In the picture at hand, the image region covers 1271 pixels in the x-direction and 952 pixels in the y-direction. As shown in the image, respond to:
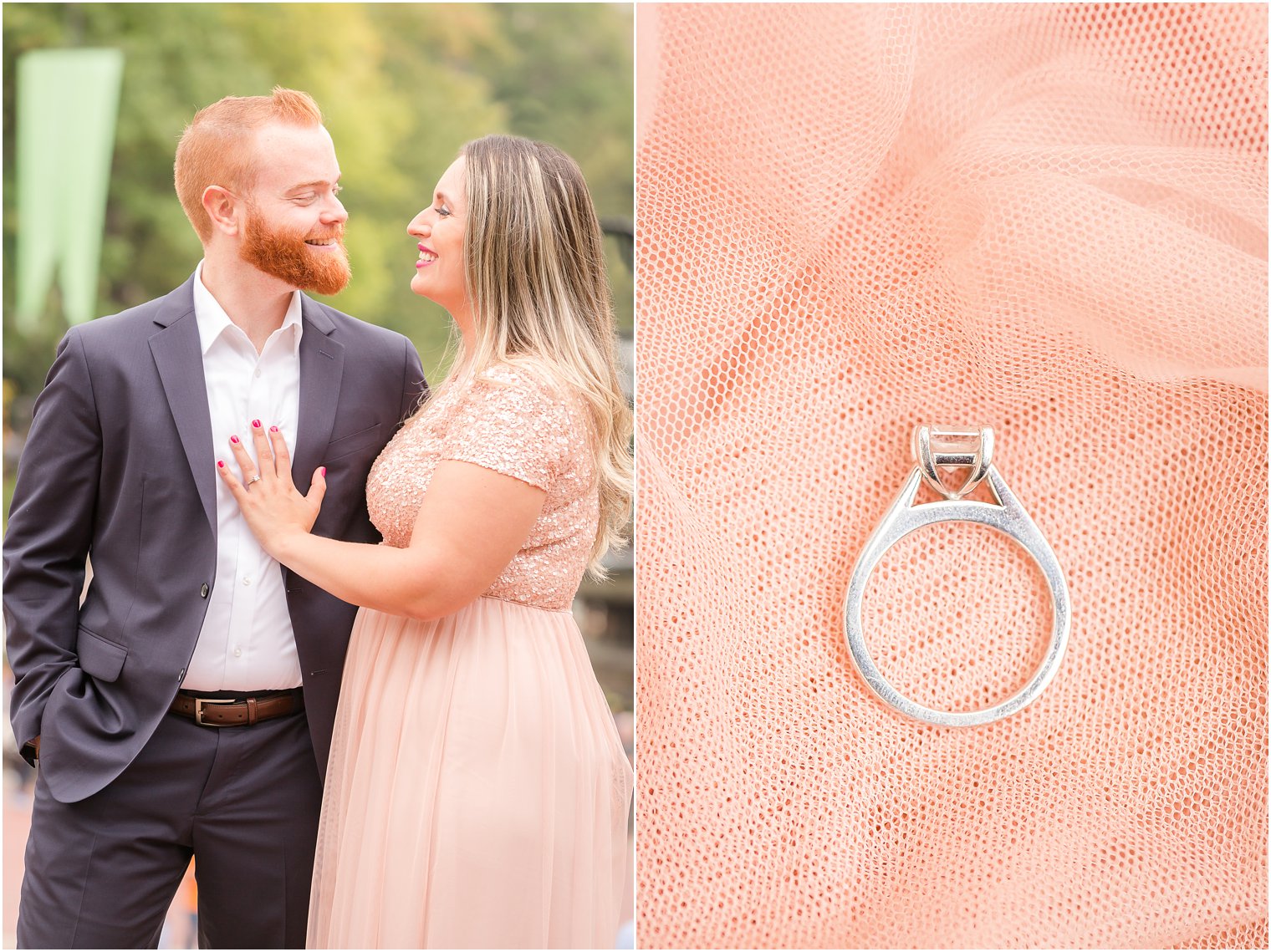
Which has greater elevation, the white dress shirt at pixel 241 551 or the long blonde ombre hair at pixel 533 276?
the long blonde ombre hair at pixel 533 276

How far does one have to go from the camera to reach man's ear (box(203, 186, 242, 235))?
1.27m

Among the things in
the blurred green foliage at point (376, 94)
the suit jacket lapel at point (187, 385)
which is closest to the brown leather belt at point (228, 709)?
the suit jacket lapel at point (187, 385)

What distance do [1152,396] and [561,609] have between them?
73cm

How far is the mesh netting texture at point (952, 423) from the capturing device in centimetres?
101

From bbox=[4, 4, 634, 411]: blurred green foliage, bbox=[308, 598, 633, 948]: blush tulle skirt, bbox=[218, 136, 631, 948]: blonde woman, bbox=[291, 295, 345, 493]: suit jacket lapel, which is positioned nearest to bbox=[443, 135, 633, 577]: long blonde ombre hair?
bbox=[218, 136, 631, 948]: blonde woman

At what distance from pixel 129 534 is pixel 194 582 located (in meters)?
0.11

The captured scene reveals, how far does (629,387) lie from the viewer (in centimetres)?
142

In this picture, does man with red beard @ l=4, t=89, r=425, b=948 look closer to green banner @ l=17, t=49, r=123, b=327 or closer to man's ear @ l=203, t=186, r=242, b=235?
man's ear @ l=203, t=186, r=242, b=235

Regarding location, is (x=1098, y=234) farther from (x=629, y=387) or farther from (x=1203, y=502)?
(x=629, y=387)

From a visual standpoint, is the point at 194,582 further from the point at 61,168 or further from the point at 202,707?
the point at 61,168

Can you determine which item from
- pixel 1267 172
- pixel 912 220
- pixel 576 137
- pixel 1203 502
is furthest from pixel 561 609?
pixel 576 137

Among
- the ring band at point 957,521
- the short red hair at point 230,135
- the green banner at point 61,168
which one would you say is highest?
the green banner at point 61,168

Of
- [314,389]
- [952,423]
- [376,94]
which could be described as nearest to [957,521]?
[952,423]

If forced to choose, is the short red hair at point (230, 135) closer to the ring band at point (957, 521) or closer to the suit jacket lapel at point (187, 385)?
the suit jacket lapel at point (187, 385)
